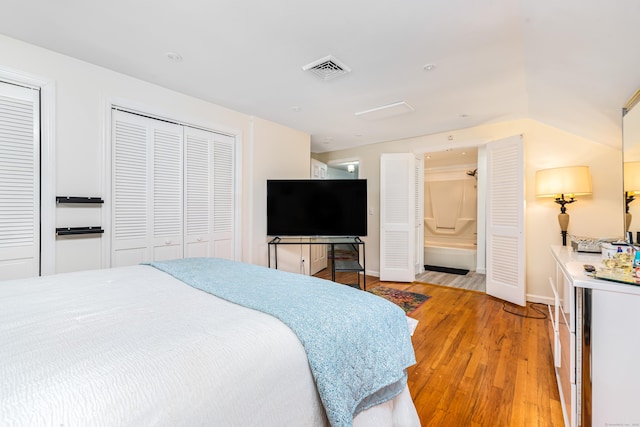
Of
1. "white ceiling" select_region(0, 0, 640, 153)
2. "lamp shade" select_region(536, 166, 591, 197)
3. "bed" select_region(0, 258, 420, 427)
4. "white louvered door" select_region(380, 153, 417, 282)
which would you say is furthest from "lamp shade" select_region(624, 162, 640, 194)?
"white louvered door" select_region(380, 153, 417, 282)

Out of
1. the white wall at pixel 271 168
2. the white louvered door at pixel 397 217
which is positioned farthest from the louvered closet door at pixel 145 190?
the white louvered door at pixel 397 217

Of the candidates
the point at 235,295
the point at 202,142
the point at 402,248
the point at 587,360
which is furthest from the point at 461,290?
the point at 202,142

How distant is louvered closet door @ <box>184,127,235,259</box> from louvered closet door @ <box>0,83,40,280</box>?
3.72ft

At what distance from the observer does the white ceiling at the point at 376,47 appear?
5.20ft

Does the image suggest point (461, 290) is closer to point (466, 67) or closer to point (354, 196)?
point (354, 196)

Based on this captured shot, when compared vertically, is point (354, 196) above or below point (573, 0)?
below

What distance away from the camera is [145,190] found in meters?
2.63

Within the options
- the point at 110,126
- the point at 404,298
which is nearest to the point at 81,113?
the point at 110,126

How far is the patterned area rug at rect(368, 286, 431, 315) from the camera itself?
10.7ft

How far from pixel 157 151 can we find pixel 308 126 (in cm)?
198

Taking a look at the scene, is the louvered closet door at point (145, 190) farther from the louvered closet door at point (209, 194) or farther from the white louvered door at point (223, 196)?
the white louvered door at point (223, 196)

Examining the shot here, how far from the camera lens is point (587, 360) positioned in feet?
3.94

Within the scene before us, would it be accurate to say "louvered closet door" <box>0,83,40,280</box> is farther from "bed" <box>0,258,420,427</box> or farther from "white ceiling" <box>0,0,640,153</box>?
"bed" <box>0,258,420,427</box>

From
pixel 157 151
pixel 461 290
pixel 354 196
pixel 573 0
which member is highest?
pixel 573 0
